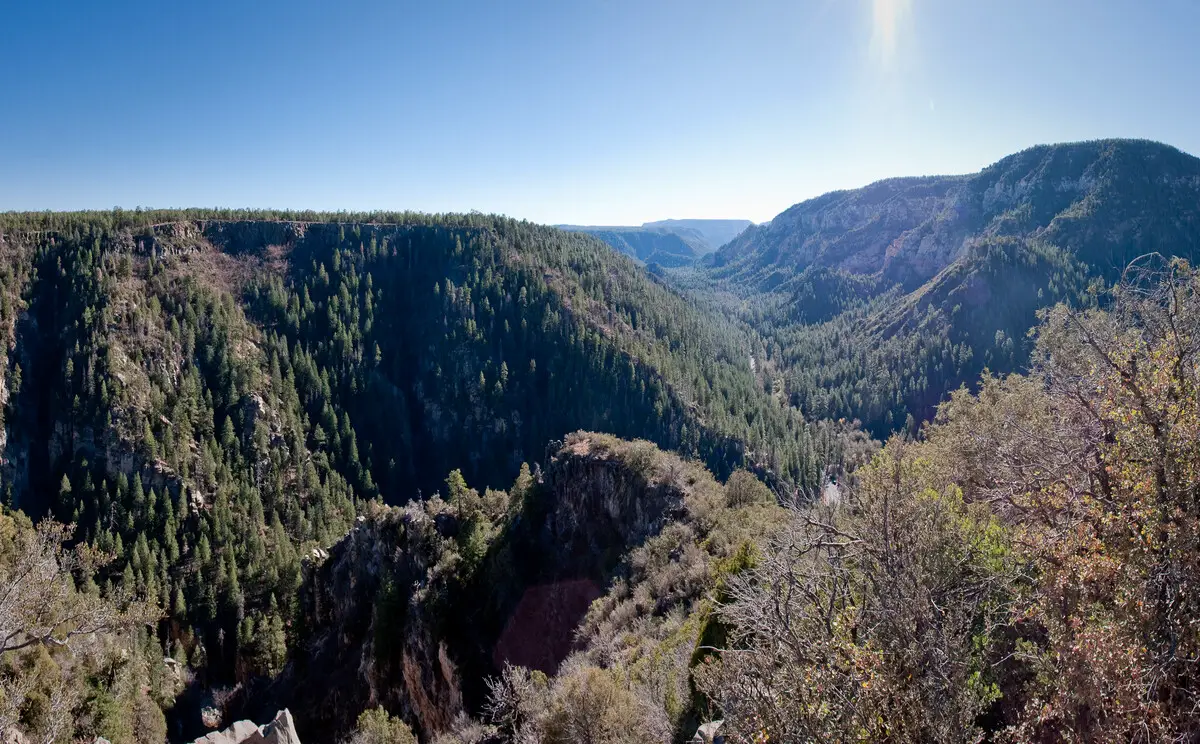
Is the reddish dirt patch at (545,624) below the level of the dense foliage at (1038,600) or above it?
below

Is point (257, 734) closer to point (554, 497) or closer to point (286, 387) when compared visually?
point (554, 497)

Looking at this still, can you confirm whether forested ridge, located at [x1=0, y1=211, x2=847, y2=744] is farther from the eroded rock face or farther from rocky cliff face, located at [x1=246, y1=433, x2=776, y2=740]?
the eroded rock face

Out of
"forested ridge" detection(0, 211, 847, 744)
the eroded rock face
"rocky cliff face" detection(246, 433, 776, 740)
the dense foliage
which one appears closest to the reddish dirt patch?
"rocky cliff face" detection(246, 433, 776, 740)

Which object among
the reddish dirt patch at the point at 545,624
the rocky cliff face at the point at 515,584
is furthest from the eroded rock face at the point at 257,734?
the reddish dirt patch at the point at 545,624

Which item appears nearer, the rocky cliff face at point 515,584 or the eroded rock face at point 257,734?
the eroded rock face at point 257,734

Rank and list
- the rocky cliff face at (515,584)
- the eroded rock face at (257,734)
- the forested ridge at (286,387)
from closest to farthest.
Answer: the eroded rock face at (257,734), the rocky cliff face at (515,584), the forested ridge at (286,387)

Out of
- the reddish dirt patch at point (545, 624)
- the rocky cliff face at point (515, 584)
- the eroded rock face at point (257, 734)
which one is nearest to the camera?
the eroded rock face at point (257, 734)

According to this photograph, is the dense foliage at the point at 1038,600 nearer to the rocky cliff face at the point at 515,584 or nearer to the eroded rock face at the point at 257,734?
the rocky cliff face at the point at 515,584
